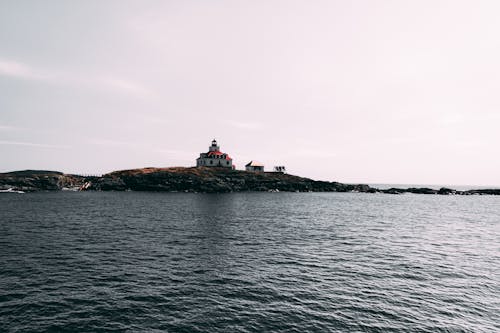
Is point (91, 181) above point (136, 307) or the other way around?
above

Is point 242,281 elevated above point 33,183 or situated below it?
below

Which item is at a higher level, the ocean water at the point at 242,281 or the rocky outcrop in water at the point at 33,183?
the rocky outcrop in water at the point at 33,183

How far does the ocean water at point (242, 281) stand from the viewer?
2206cm

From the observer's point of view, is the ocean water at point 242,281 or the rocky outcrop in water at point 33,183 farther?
the rocky outcrop in water at point 33,183

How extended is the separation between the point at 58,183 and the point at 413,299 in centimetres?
22994

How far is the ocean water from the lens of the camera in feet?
72.4

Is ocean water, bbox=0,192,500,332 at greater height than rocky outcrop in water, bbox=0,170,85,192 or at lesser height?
lesser

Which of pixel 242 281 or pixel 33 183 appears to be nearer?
pixel 242 281

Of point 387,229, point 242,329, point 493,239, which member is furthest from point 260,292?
point 493,239

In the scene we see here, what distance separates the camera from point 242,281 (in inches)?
1198

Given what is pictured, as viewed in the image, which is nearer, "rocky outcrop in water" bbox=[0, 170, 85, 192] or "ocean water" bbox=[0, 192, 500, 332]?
"ocean water" bbox=[0, 192, 500, 332]

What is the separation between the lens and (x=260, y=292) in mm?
27547

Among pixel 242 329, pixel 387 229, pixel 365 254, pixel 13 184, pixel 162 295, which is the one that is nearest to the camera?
pixel 242 329

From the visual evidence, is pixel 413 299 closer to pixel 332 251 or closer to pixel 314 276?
pixel 314 276
